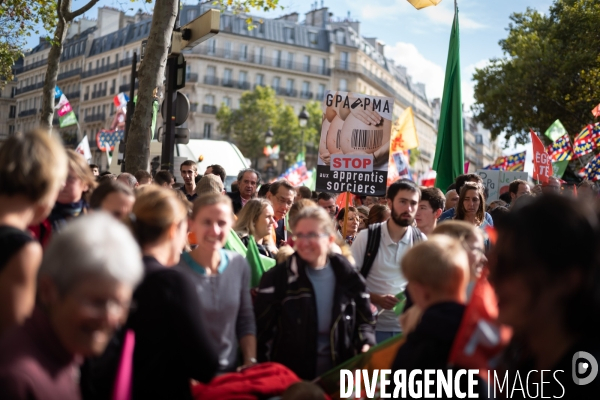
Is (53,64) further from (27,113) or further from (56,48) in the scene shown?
(27,113)

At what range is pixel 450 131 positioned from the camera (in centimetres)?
1132

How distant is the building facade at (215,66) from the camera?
8188 cm

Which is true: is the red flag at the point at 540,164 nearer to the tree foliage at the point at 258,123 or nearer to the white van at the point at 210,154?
the white van at the point at 210,154

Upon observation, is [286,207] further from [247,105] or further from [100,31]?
[100,31]

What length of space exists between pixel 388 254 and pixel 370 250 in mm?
136

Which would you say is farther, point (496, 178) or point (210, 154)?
point (210, 154)

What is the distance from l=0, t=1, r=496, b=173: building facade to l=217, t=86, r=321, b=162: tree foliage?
174 inches

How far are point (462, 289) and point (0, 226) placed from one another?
1.66m

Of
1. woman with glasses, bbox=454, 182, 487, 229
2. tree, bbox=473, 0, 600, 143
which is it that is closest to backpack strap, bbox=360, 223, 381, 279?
woman with glasses, bbox=454, 182, 487, 229

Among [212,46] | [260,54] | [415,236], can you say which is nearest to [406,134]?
[415,236]

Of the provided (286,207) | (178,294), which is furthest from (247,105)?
(178,294)

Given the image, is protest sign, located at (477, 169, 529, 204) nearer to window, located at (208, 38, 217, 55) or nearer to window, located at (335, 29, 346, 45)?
window, located at (208, 38, 217, 55)

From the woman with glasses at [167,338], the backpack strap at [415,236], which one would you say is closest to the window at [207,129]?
the backpack strap at [415,236]

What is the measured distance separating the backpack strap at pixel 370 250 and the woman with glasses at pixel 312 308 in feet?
3.77
